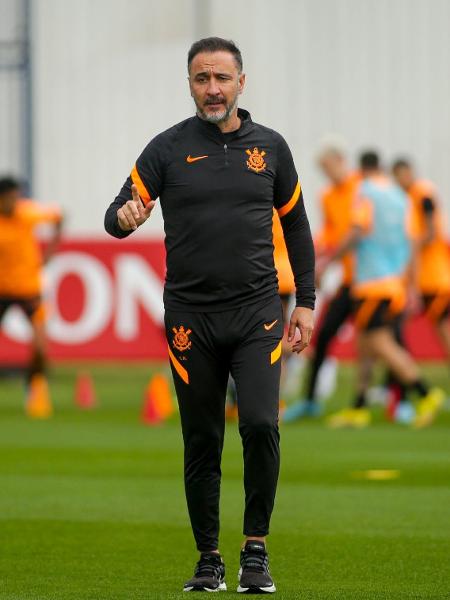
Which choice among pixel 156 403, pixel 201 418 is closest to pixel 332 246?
pixel 156 403

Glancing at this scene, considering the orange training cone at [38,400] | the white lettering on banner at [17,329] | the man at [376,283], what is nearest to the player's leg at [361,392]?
the man at [376,283]

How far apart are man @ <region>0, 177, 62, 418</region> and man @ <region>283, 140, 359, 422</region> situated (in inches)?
97.6

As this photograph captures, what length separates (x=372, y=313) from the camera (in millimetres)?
14133

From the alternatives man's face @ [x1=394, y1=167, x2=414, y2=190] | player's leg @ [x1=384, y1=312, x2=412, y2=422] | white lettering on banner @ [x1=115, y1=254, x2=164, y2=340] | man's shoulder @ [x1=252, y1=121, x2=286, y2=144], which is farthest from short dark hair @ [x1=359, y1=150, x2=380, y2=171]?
man's shoulder @ [x1=252, y1=121, x2=286, y2=144]

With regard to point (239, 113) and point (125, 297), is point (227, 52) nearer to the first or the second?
point (239, 113)

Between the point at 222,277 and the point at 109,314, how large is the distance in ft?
44.9

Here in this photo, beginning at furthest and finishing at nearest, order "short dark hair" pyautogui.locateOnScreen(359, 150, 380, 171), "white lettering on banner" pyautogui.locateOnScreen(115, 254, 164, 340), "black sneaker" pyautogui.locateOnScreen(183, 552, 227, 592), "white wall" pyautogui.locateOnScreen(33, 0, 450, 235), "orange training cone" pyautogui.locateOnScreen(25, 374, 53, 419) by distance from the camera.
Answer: "white wall" pyautogui.locateOnScreen(33, 0, 450, 235) → "white lettering on banner" pyautogui.locateOnScreen(115, 254, 164, 340) → "orange training cone" pyautogui.locateOnScreen(25, 374, 53, 419) → "short dark hair" pyautogui.locateOnScreen(359, 150, 380, 171) → "black sneaker" pyautogui.locateOnScreen(183, 552, 227, 592)

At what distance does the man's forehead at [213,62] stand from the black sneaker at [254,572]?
1873mm

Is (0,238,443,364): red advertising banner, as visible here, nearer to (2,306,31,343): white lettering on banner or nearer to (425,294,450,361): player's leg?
(2,306,31,343): white lettering on banner

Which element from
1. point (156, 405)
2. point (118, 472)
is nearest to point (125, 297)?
point (156, 405)

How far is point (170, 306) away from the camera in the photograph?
268 inches

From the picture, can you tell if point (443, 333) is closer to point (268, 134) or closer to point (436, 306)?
point (436, 306)

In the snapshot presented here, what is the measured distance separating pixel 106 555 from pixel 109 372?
14.2 meters

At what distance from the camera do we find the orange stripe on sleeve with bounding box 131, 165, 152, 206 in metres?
6.64
